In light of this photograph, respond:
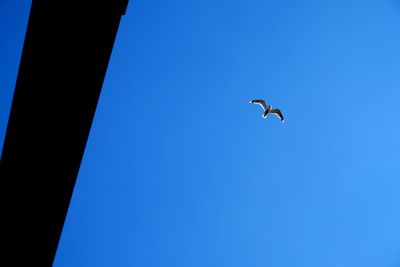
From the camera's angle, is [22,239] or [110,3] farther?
[22,239]

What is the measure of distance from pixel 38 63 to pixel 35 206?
4.59ft

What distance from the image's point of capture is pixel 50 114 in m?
2.86

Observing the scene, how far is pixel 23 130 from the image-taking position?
2.88 m

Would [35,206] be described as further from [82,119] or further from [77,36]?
[77,36]

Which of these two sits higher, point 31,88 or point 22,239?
point 31,88

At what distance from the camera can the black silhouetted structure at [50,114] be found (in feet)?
8.87

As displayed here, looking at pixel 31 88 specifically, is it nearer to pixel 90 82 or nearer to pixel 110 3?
pixel 90 82

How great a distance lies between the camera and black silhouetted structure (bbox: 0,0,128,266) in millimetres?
2705

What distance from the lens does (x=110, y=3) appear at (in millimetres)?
2670

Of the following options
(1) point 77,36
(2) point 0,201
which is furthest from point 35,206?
(1) point 77,36

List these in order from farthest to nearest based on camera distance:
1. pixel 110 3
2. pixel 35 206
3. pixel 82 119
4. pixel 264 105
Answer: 1. pixel 264 105
2. pixel 35 206
3. pixel 82 119
4. pixel 110 3

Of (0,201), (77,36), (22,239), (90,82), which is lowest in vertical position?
(22,239)

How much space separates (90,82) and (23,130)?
0.79 metres

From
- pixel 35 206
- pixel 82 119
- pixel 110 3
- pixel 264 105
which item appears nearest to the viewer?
pixel 110 3
